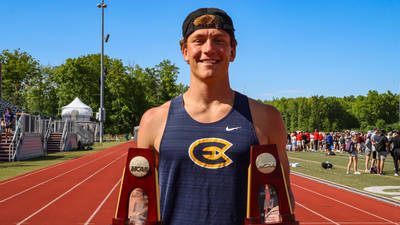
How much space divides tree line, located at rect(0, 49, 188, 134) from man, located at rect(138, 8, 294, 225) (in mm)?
61308

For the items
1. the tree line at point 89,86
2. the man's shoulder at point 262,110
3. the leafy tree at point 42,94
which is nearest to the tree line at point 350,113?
the tree line at point 89,86

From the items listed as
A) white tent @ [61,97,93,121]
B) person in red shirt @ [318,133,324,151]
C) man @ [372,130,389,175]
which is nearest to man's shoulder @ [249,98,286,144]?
man @ [372,130,389,175]

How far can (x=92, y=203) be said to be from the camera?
8.38 metres

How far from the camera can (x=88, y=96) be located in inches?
2454

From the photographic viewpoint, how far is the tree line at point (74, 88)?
201ft

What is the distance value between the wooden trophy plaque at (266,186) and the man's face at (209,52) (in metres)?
Result: 0.43

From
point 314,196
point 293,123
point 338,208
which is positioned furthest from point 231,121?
point 293,123

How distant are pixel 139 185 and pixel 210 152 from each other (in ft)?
1.11

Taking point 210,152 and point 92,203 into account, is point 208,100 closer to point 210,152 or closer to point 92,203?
point 210,152

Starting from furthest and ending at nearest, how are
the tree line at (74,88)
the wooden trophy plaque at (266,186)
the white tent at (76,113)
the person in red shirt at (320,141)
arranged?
the tree line at (74,88)
the white tent at (76,113)
the person in red shirt at (320,141)
the wooden trophy plaque at (266,186)

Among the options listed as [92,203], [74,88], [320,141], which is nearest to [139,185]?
[92,203]

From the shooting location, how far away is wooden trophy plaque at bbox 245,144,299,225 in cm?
153

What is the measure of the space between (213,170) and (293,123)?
375 ft

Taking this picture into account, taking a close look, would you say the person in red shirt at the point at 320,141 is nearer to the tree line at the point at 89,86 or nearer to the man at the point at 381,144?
the man at the point at 381,144
